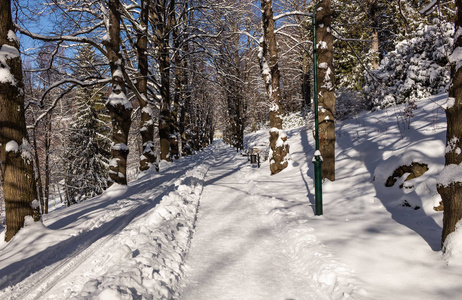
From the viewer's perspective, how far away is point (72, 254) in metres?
4.68

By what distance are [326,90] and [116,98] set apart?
7.91m

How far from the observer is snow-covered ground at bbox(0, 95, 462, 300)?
3.35 m

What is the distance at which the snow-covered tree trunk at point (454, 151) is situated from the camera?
3340 millimetres

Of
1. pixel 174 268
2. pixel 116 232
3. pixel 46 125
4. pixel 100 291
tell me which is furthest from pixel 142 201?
pixel 46 125

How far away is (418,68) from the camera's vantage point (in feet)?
36.9

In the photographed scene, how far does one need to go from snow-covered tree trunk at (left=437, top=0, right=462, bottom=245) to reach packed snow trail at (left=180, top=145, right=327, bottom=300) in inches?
79.8

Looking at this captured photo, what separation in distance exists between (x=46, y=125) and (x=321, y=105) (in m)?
20.0

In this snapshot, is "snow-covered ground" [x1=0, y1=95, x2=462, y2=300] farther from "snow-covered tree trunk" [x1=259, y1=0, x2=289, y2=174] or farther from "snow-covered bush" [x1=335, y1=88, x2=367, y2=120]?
"snow-covered bush" [x1=335, y1=88, x2=367, y2=120]

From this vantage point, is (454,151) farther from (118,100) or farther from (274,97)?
(118,100)

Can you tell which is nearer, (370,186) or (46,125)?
(370,186)

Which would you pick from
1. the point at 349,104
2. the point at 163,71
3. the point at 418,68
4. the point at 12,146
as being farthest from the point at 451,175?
the point at 163,71

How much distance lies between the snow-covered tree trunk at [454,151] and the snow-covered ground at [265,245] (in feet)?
1.16

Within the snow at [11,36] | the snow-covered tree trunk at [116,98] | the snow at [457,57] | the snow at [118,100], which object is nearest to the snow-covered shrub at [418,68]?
the snow at [457,57]

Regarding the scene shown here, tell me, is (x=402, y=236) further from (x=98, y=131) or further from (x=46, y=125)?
(x=98, y=131)
